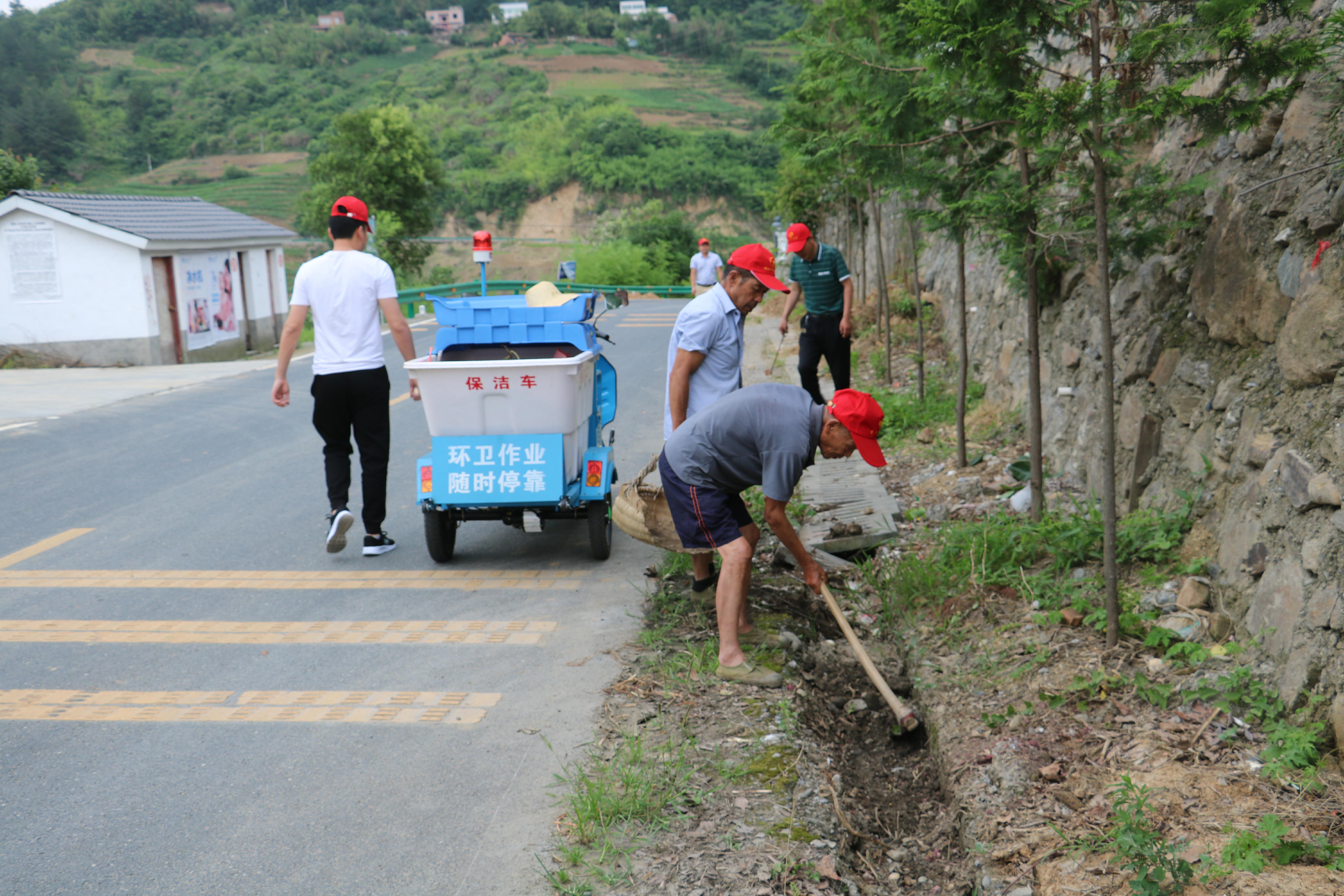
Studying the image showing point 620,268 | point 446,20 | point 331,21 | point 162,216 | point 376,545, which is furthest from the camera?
point 446,20

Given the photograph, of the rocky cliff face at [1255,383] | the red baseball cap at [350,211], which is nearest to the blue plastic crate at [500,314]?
the red baseball cap at [350,211]

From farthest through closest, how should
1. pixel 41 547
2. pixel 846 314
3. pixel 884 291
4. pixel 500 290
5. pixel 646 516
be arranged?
pixel 500 290, pixel 884 291, pixel 846 314, pixel 41 547, pixel 646 516

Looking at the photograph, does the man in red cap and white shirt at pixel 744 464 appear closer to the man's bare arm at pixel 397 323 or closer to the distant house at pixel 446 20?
the man's bare arm at pixel 397 323

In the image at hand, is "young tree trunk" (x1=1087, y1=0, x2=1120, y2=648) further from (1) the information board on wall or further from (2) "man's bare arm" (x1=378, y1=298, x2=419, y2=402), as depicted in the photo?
(1) the information board on wall

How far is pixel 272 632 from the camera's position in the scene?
5.23m

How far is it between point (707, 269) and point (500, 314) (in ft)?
37.2

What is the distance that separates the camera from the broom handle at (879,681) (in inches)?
173

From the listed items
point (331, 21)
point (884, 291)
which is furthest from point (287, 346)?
point (331, 21)

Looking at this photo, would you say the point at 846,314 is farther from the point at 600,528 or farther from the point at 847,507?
the point at 600,528

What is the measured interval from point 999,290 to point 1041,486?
419 cm

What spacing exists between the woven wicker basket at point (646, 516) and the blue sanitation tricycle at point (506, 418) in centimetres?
67

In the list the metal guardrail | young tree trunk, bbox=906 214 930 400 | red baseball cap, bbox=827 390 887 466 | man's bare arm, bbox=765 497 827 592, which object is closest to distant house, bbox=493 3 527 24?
the metal guardrail

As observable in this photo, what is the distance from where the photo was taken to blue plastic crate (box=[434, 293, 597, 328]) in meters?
6.00

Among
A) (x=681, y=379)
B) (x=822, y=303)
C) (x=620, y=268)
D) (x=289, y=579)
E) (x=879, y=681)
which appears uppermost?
(x=620, y=268)
